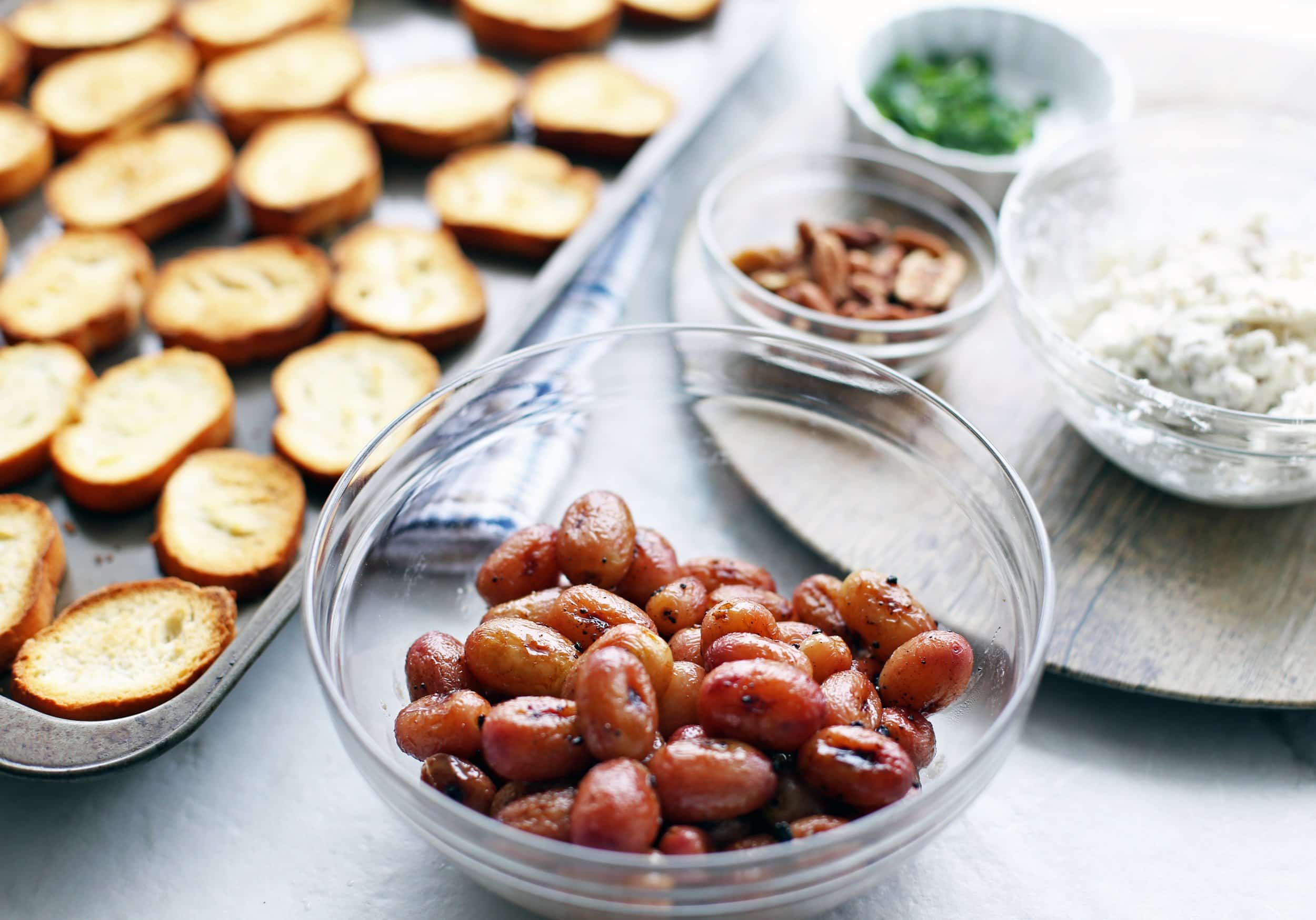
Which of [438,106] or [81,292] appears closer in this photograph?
[81,292]

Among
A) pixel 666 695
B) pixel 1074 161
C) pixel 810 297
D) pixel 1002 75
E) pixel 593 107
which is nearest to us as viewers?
pixel 666 695

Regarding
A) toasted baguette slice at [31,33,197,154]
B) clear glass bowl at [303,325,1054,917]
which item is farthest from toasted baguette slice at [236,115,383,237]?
clear glass bowl at [303,325,1054,917]

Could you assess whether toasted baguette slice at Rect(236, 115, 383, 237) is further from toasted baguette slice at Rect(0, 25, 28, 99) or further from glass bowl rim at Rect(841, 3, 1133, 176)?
glass bowl rim at Rect(841, 3, 1133, 176)

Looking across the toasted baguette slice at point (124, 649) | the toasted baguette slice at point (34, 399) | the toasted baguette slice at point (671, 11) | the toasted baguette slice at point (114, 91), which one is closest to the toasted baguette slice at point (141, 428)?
the toasted baguette slice at point (34, 399)

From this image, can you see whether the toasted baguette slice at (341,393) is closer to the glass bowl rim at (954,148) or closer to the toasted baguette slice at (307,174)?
the toasted baguette slice at (307,174)

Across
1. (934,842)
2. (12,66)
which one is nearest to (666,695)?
(934,842)

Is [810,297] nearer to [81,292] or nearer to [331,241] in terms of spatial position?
[331,241]
